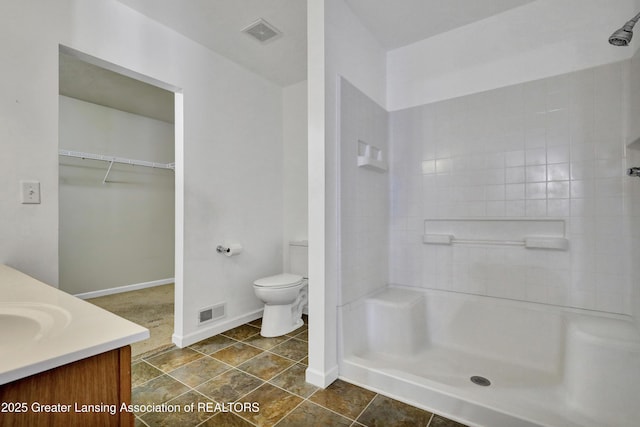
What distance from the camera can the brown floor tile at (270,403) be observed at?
1.51m

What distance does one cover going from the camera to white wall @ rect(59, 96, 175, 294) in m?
3.57

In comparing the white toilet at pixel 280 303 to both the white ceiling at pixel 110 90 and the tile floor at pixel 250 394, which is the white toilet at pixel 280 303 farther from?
the white ceiling at pixel 110 90

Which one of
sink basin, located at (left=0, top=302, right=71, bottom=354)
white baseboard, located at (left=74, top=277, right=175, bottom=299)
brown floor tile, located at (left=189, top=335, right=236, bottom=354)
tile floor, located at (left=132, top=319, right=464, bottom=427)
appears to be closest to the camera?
sink basin, located at (left=0, top=302, right=71, bottom=354)

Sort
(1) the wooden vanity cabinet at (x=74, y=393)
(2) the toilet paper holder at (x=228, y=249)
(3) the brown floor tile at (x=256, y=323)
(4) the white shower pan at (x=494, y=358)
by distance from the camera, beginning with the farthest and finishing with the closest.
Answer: (3) the brown floor tile at (x=256, y=323), (2) the toilet paper holder at (x=228, y=249), (4) the white shower pan at (x=494, y=358), (1) the wooden vanity cabinet at (x=74, y=393)

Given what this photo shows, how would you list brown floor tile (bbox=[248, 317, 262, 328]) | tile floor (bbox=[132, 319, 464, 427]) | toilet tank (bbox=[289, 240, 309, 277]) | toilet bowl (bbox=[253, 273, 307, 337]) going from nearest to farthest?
tile floor (bbox=[132, 319, 464, 427]), toilet bowl (bbox=[253, 273, 307, 337]), brown floor tile (bbox=[248, 317, 262, 328]), toilet tank (bbox=[289, 240, 309, 277])

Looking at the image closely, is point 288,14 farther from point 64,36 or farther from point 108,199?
point 108,199

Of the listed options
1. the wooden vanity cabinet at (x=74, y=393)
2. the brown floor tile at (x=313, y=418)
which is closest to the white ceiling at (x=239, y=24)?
the wooden vanity cabinet at (x=74, y=393)

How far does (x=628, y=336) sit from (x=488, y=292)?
73 centimetres

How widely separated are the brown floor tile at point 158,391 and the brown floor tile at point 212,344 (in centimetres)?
42

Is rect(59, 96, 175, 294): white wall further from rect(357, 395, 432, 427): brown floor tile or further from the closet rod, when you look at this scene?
rect(357, 395, 432, 427): brown floor tile

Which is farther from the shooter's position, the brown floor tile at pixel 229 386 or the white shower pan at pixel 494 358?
the brown floor tile at pixel 229 386

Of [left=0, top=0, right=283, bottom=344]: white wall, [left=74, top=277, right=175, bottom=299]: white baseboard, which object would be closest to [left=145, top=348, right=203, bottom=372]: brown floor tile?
[left=0, top=0, right=283, bottom=344]: white wall

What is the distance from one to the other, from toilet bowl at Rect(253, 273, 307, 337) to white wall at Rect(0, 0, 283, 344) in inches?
13.8

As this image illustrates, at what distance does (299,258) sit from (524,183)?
→ 1962 mm
